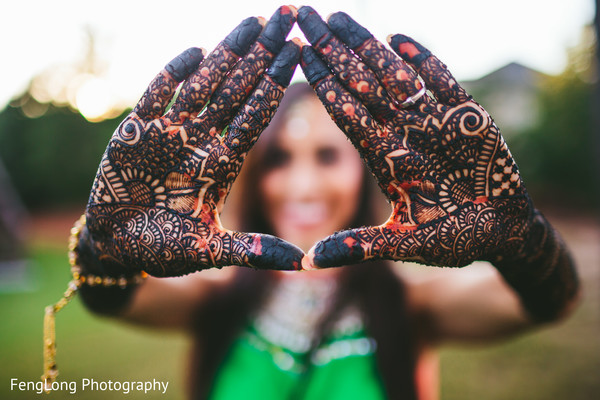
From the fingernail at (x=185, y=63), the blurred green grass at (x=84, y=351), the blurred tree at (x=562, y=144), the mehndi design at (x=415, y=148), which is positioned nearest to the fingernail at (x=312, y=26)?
the mehndi design at (x=415, y=148)

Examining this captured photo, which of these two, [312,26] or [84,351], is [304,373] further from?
[84,351]

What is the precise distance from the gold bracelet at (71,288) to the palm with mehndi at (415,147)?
2.47 ft

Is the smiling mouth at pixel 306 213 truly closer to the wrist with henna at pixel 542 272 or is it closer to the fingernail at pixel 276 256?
the wrist with henna at pixel 542 272

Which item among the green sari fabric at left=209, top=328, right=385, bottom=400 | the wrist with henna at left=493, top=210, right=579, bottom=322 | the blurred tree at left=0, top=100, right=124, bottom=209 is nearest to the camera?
the wrist with henna at left=493, top=210, right=579, bottom=322

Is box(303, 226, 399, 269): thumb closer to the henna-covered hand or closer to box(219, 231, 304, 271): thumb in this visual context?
box(219, 231, 304, 271): thumb

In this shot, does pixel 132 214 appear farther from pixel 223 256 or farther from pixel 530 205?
pixel 530 205

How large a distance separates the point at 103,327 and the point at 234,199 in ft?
14.4

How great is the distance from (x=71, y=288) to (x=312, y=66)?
1.07 metres

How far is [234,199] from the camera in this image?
2.66 m

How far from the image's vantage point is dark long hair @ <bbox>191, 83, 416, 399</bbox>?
6.61 ft

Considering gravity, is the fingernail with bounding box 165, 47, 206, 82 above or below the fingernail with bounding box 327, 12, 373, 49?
below

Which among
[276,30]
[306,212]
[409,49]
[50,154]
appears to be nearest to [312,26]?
[276,30]

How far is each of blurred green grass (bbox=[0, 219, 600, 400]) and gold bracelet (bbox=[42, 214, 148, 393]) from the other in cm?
184

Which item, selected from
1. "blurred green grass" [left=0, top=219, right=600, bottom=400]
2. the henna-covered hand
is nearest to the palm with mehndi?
the henna-covered hand
